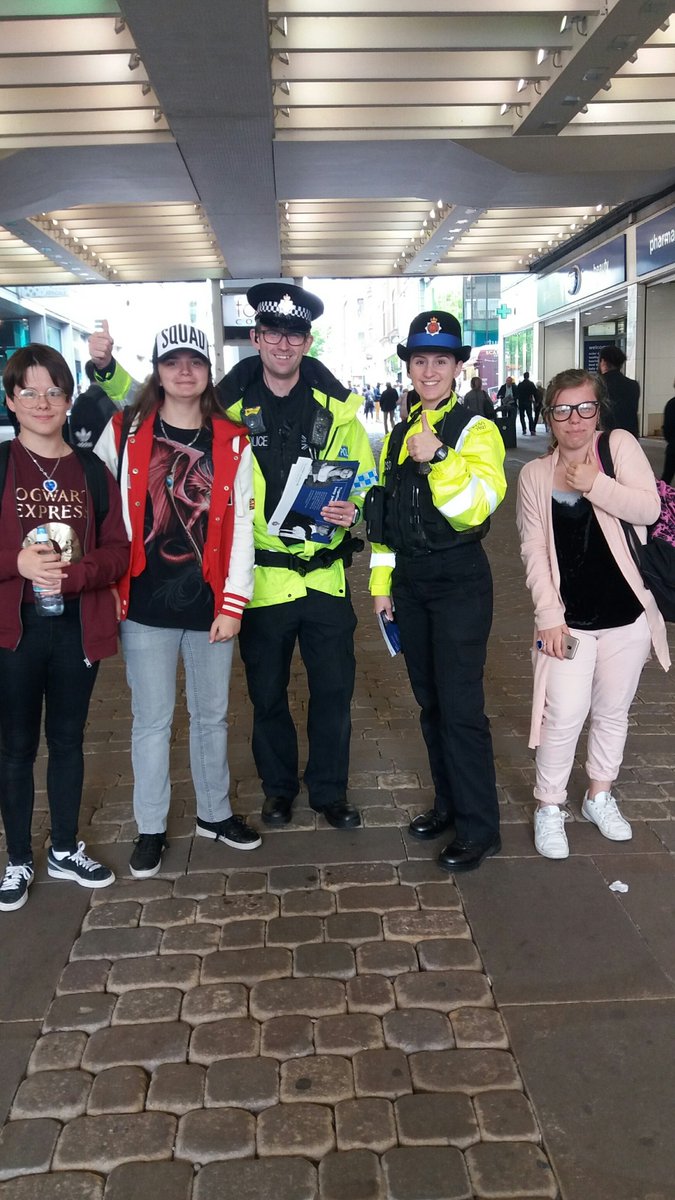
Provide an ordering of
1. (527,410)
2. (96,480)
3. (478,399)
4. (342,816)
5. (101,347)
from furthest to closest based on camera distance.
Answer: (527,410), (478,399), (342,816), (101,347), (96,480)

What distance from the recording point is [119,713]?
548 cm

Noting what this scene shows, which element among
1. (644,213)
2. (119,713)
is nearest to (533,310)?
(644,213)

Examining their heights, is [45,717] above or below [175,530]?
Result: below

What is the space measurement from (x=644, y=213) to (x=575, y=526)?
22100 millimetres

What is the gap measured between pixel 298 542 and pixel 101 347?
1.09m

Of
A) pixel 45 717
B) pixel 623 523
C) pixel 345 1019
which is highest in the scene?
pixel 623 523

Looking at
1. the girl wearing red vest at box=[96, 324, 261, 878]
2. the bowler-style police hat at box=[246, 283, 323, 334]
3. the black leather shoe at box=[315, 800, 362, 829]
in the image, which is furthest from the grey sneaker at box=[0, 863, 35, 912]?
the bowler-style police hat at box=[246, 283, 323, 334]

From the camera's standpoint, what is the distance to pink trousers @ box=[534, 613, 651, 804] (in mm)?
3525

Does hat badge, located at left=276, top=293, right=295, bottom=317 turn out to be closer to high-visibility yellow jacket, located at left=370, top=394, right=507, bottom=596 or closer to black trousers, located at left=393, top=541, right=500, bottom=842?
high-visibility yellow jacket, located at left=370, top=394, right=507, bottom=596

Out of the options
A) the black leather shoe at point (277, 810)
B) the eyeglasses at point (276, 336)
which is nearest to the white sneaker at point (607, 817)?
the black leather shoe at point (277, 810)

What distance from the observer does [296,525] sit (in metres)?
3.62

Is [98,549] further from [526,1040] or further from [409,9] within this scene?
[409,9]

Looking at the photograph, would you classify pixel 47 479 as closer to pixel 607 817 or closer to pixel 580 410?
pixel 580 410

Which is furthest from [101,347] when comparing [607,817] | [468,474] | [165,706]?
[607,817]
